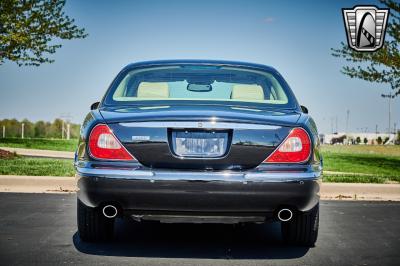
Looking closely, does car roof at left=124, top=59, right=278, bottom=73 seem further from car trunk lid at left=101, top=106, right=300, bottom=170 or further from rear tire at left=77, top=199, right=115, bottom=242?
rear tire at left=77, top=199, right=115, bottom=242

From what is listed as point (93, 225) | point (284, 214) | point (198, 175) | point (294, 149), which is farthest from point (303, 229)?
point (93, 225)

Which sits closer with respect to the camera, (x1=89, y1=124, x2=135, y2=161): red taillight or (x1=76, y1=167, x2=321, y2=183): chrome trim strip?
(x1=76, y1=167, x2=321, y2=183): chrome trim strip

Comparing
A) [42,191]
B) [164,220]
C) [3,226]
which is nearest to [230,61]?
[164,220]

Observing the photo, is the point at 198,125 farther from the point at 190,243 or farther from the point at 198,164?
the point at 190,243

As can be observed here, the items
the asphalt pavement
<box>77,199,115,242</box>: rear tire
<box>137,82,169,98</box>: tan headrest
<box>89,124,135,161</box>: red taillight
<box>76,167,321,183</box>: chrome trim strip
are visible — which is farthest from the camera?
<box>137,82,169,98</box>: tan headrest

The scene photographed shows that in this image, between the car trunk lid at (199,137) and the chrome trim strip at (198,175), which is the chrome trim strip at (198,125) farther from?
the chrome trim strip at (198,175)

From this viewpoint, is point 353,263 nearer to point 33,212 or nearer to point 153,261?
point 153,261

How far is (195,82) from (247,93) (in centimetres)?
65

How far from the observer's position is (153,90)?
18.0 ft

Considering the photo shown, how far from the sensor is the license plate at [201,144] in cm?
448

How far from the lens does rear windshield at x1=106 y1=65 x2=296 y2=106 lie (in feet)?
18.1

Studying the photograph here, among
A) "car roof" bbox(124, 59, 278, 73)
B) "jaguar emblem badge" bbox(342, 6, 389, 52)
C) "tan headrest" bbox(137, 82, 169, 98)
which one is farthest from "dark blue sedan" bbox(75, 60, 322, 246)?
"jaguar emblem badge" bbox(342, 6, 389, 52)

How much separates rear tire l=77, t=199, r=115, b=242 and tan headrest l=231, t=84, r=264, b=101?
1638 millimetres

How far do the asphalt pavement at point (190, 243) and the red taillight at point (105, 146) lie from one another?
839mm
